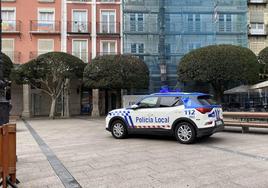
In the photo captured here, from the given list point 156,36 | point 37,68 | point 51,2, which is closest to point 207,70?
point 156,36

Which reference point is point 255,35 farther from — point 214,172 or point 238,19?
point 214,172

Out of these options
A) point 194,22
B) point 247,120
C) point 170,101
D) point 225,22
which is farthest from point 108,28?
point 170,101

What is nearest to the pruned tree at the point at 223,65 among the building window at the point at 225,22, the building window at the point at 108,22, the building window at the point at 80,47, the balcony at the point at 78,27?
the building window at the point at 225,22

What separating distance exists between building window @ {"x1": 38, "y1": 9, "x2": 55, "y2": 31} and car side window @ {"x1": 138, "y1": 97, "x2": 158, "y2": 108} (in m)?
23.9

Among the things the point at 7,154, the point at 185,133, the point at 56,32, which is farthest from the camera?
the point at 56,32

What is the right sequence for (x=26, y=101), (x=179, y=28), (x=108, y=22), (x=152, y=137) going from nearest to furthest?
(x=152, y=137) < (x=26, y=101) < (x=179, y=28) < (x=108, y=22)

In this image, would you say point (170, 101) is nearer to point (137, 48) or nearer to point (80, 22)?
point (137, 48)

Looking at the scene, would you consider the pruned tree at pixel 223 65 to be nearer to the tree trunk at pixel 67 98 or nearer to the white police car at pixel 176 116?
the tree trunk at pixel 67 98

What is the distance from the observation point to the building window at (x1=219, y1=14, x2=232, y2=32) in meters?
34.6

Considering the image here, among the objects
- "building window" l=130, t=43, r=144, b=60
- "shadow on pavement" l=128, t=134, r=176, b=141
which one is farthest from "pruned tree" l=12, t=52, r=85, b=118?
"shadow on pavement" l=128, t=134, r=176, b=141

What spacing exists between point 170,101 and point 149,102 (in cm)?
81

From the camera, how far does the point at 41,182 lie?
651cm

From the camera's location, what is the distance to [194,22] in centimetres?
3447

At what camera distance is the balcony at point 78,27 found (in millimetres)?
34156
